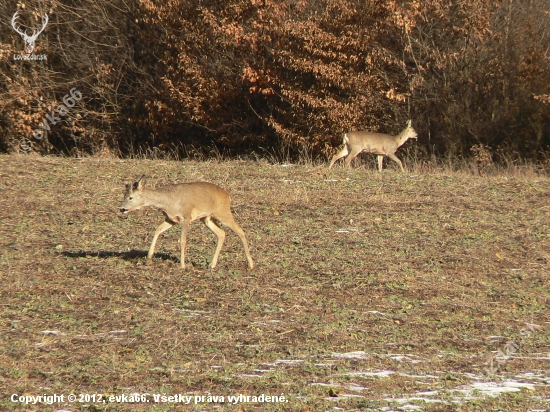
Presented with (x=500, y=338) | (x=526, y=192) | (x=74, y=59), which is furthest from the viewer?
(x=74, y=59)

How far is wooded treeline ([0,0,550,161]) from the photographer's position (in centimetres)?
2420

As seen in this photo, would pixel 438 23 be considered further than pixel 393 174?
Yes

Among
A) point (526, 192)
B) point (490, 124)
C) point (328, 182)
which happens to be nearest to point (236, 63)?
point (490, 124)

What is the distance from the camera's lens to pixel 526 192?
16453 mm

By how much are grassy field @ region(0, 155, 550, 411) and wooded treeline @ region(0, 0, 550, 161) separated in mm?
7999

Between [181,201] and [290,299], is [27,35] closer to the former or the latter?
[181,201]

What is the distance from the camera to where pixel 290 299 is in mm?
9758

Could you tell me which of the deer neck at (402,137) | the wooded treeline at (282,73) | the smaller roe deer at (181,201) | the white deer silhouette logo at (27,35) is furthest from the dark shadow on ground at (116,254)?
the white deer silhouette logo at (27,35)

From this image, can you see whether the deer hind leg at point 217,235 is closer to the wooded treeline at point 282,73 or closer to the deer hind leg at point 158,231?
the deer hind leg at point 158,231

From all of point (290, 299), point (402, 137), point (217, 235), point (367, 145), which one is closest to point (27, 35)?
point (367, 145)

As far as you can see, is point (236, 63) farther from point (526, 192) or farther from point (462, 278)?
point (462, 278)

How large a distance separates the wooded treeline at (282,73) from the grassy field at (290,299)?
7999 millimetres

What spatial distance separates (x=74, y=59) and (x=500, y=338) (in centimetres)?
2135

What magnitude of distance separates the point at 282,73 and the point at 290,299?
15.9 meters
